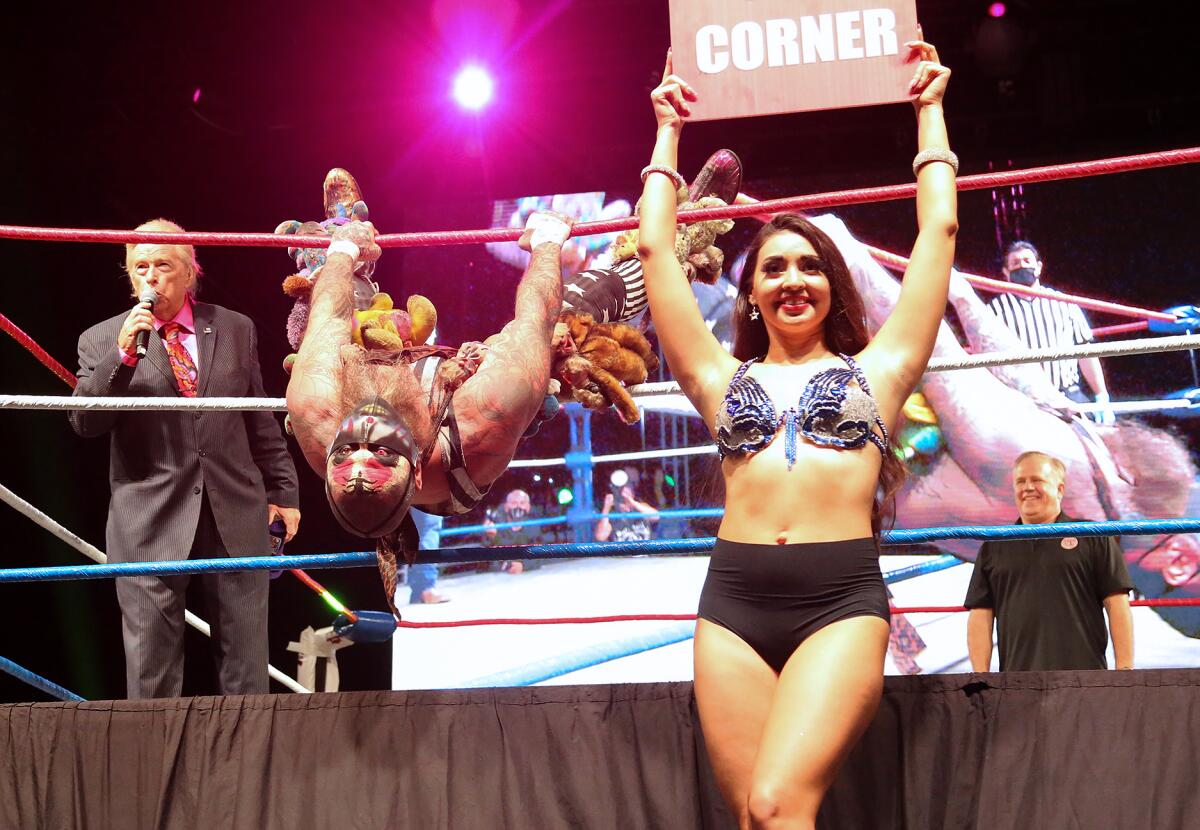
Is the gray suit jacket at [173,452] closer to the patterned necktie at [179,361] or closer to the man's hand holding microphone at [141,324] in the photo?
the patterned necktie at [179,361]

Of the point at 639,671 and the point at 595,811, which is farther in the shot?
the point at 639,671

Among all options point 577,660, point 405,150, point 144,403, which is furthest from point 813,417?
point 405,150

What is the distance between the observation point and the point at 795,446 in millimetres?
1523

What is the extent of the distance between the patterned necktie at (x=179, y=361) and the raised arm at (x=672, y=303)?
132 cm

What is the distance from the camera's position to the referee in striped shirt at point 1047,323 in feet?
15.3

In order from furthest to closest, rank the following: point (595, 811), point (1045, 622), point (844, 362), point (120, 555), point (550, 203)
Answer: point (550, 203) → point (1045, 622) → point (120, 555) → point (595, 811) → point (844, 362)

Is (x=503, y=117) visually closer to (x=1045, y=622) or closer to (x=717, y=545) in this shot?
(x=1045, y=622)

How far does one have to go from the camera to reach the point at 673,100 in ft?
6.05

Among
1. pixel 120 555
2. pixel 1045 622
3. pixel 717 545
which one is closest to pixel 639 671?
pixel 1045 622

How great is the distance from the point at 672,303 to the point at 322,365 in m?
0.71

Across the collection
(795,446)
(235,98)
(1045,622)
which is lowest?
(1045,622)

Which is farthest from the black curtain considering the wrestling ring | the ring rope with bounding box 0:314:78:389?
the ring rope with bounding box 0:314:78:389

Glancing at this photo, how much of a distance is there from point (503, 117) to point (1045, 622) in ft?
12.6

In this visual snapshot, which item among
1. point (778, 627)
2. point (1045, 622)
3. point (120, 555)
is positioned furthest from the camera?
point (1045, 622)
